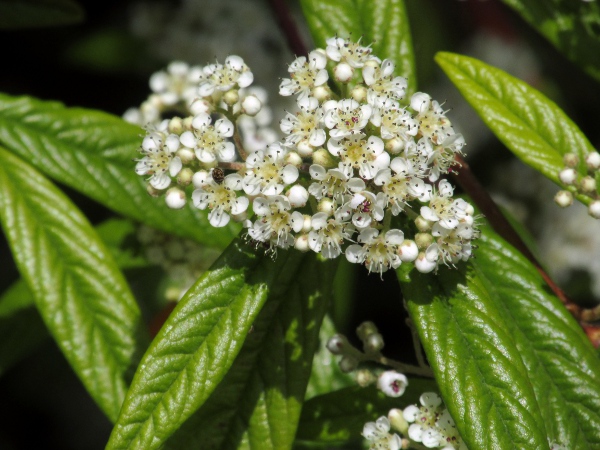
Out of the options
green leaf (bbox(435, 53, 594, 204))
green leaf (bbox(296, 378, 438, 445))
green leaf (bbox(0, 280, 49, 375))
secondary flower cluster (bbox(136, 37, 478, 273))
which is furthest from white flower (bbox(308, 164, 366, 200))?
green leaf (bbox(0, 280, 49, 375))

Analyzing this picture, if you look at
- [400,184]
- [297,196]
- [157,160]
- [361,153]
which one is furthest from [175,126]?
[400,184]

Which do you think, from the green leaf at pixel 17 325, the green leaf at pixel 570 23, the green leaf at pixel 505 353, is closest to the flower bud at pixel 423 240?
the green leaf at pixel 505 353

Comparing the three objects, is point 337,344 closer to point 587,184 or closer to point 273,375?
point 273,375

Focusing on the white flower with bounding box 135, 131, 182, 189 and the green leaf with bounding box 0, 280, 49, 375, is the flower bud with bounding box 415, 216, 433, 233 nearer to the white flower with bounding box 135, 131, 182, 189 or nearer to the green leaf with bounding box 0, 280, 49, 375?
the white flower with bounding box 135, 131, 182, 189

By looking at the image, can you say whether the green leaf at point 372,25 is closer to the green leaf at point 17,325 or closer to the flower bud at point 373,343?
the flower bud at point 373,343

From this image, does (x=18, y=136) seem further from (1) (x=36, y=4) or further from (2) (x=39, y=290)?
(1) (x=36, y=4)

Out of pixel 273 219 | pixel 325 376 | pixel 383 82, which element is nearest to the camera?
pixel 273 219

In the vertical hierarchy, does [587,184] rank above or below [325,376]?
above
